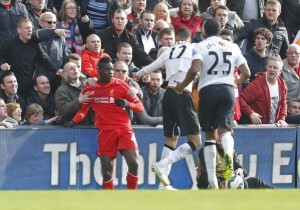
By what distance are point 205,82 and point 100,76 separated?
84.1 inches

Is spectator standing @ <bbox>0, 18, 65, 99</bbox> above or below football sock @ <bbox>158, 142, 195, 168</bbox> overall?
above

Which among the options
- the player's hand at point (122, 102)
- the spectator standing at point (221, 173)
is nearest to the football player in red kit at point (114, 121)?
the player's hand at point (122, 102)

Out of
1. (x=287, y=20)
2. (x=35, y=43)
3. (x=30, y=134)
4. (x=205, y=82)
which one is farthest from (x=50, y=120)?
(x=287, y=20)

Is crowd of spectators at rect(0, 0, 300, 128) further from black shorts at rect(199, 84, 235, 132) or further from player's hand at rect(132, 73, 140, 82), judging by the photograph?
black shorts at rect(199, 84, 235, 132)

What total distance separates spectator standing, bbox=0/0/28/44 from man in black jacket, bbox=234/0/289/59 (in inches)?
149

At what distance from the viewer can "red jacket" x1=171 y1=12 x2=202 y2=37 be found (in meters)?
23.2

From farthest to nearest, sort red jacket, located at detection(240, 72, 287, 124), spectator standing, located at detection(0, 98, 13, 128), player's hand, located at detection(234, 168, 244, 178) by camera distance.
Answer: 1. red jacket, located at detection(240, 72, 287, 124)
2. spectator standing, located at detection(0, 98, 13, 128)
3. player's hand, located at detection(234, 168, 244, 178)

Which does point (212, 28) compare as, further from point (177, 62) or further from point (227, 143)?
point (227, 143)

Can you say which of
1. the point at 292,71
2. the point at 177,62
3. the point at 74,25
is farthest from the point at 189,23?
the point at 177,62

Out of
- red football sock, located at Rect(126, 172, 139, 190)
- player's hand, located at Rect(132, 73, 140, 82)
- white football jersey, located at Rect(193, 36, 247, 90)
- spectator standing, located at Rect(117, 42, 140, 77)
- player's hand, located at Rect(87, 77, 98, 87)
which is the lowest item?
red football sock, located at Rect(126, 172, 139, 190)

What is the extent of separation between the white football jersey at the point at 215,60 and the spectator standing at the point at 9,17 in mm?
4922

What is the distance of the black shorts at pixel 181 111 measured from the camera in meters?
19.0

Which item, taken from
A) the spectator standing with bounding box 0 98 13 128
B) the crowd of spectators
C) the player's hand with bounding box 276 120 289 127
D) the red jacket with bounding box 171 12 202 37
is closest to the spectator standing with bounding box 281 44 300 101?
the crowd of spectators

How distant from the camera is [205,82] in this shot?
58.9 feet
